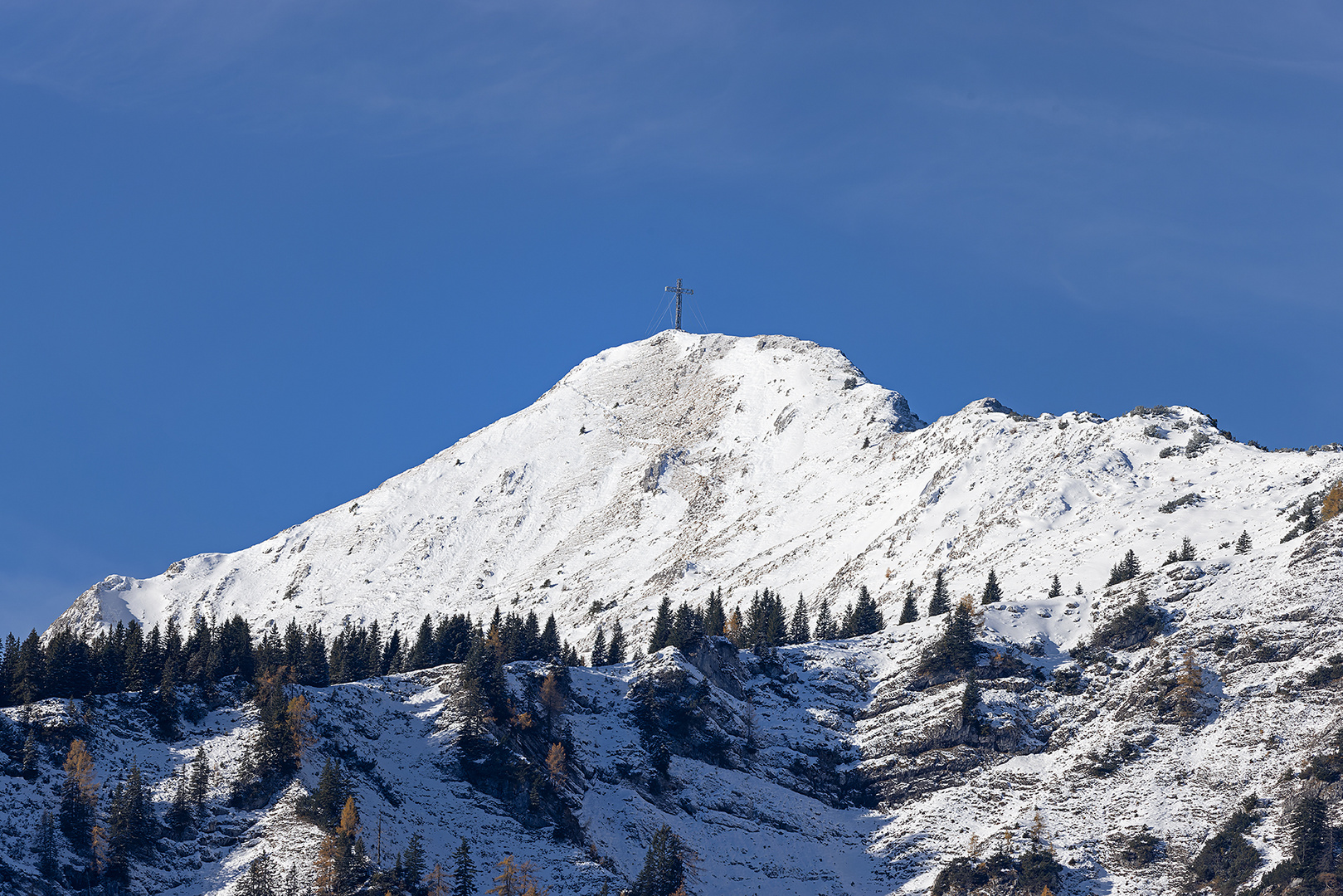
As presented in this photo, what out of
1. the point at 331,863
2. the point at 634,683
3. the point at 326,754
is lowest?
the point at 331,863

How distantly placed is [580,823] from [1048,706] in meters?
48.7

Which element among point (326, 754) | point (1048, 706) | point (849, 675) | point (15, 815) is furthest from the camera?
point (849, 675)

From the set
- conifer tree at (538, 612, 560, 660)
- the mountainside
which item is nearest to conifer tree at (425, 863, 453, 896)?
the mountainside

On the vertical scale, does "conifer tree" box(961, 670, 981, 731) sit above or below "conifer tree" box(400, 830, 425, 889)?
above

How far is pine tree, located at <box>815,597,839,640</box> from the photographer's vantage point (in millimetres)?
172625

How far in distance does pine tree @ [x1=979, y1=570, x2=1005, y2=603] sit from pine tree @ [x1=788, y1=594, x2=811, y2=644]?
20.1 meters

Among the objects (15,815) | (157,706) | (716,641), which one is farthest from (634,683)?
(15,815)

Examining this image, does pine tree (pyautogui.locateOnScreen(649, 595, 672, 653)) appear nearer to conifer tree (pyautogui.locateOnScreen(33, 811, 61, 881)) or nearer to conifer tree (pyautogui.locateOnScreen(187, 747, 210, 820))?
conifer tree (pyautogui.locateOnScreen(187, 747, 210, 820))

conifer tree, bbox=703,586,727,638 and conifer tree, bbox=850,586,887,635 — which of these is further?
conifer tree, bbox=703,586,727,638

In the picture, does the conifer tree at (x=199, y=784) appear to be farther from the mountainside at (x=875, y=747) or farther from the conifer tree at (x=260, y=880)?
the conifer tree at (x=260, y=880)

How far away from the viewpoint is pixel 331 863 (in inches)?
4395

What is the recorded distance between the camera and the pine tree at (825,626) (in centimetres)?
17262

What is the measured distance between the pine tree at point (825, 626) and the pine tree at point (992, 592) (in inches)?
672

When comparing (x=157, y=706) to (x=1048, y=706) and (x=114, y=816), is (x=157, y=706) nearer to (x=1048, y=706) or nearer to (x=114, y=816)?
(x=114, y=816)
